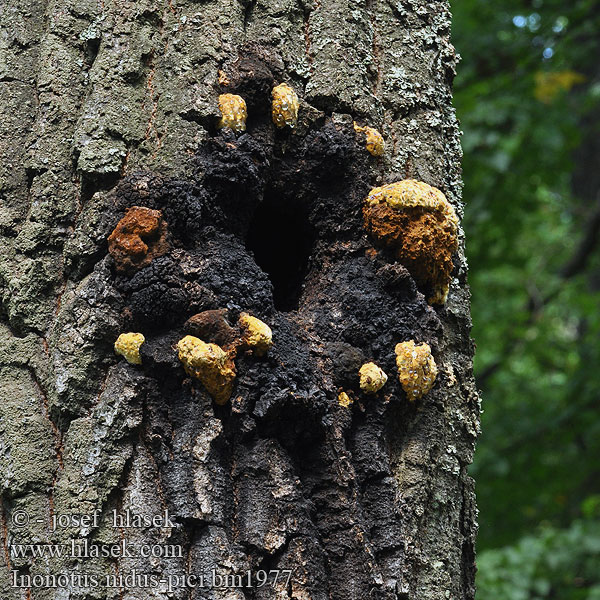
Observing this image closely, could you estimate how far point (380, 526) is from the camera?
142cm

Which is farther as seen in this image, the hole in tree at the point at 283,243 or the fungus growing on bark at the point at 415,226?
the hole in tree at the point at 283,243

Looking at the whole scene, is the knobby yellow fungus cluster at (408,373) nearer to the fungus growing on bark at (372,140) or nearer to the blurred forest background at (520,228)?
the fungus growing on bark at (372,140)

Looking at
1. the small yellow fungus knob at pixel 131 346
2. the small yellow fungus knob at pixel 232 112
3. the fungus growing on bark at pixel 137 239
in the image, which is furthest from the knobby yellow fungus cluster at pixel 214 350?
the small yellow fungus knob at pixel 232 112

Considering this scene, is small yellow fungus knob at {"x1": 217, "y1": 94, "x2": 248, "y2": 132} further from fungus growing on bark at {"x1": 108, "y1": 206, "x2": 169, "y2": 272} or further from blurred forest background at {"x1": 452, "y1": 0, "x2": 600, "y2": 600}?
blurred forest background at {"x1": 452, "y1": 0, "x2": 600, "y2": 600}

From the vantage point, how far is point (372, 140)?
1.63 metres

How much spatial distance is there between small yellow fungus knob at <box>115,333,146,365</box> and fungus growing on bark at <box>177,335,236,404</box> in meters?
0.07

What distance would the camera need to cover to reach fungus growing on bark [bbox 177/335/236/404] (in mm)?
1333

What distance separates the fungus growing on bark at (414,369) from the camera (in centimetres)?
150

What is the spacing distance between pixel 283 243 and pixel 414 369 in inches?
20.6

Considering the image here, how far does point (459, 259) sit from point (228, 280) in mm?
563

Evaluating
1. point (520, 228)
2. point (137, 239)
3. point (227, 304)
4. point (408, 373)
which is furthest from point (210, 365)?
point (520, 228)

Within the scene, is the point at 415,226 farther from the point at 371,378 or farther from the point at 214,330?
the point at 214,330

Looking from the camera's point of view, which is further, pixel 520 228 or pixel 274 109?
pixel 520 228

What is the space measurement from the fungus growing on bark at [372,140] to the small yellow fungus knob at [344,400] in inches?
21.1
